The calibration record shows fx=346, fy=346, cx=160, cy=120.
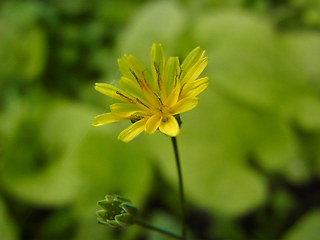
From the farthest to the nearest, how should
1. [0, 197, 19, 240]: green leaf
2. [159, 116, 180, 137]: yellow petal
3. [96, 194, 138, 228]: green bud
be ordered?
[0, 197, 19, 240]: green leaf, [96, 194, 138, 228]: green bud, [159, 116, 180, 137]: yellow petal

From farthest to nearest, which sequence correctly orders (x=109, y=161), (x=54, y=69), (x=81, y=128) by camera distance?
(x=54, y=69) < (x=81, y=128) < (x=109, y=161)

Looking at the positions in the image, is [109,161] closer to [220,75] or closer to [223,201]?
[223,201]

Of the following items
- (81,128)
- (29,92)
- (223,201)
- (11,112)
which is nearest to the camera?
(223,201)

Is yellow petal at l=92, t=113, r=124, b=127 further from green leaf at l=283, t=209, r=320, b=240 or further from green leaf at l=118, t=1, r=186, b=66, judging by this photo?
green leaf at l=118, t=1, r=186, b=66

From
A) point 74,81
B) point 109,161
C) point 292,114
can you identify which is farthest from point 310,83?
point 74,81

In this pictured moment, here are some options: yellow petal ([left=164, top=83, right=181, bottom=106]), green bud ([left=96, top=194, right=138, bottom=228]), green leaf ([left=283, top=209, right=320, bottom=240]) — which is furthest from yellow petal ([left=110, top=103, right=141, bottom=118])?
green leaf ([left=283, top=209, right=320, bottom=240])

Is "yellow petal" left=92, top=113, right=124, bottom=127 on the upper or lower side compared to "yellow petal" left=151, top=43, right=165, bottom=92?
lower
